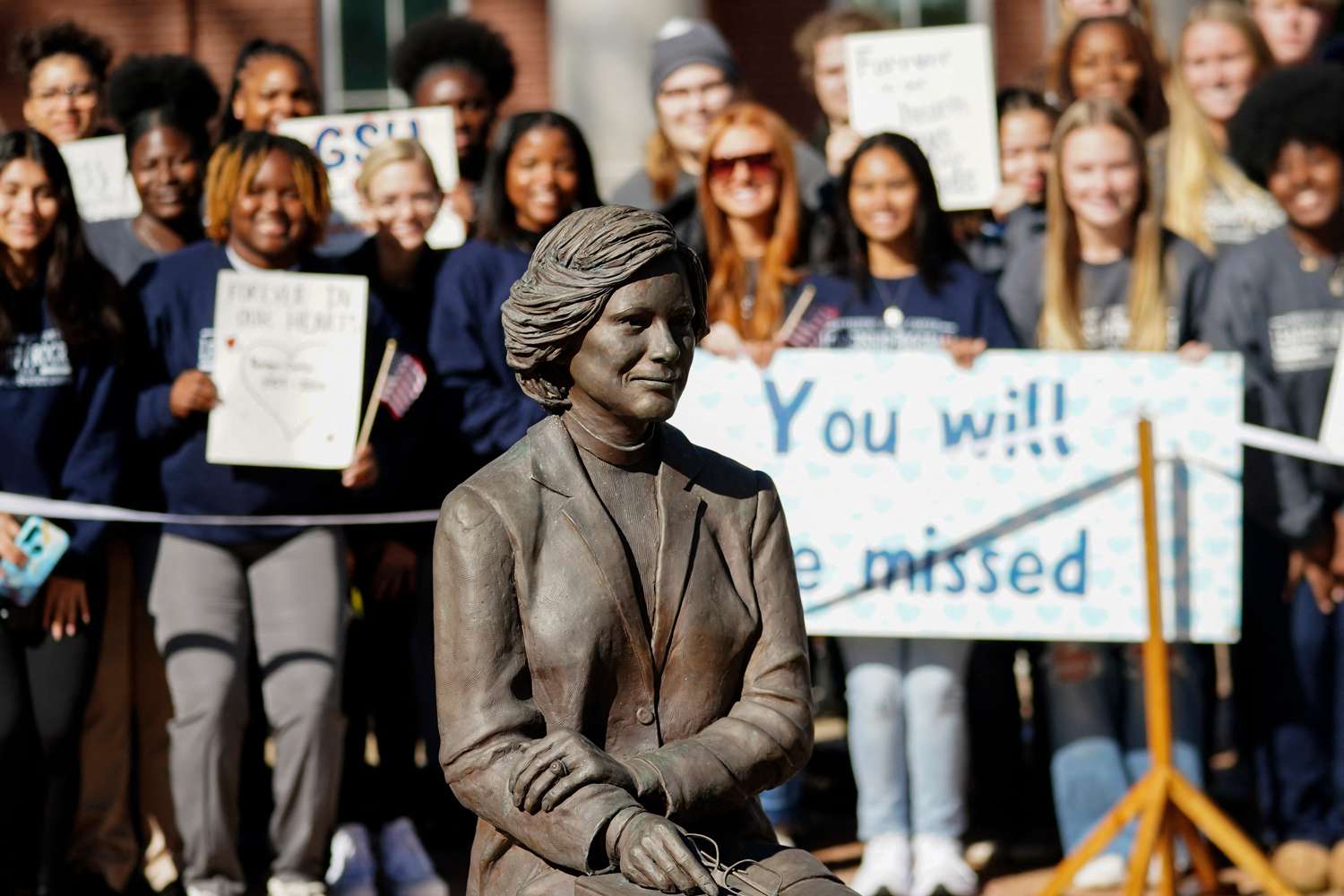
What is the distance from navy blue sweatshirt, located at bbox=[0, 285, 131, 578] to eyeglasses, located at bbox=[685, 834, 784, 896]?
3.61 metres

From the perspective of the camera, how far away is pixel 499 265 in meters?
7.30

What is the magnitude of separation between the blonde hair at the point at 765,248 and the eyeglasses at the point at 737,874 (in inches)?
148

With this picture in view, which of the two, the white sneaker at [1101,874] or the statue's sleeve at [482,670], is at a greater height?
the statue's sleeve at [482,670]

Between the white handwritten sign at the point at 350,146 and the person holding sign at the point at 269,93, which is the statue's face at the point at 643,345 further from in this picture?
the person holding sign at the point at 269,93

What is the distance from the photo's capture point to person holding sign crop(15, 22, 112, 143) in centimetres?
838

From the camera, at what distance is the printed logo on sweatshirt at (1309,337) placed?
7289 mm

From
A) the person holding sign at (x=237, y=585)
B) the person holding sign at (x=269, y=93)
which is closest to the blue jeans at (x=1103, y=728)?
the person holding sign at (x=237, y=585)

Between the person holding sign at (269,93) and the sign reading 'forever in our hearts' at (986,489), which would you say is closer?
the sign reading 'forever in our hearts' at (986,489)

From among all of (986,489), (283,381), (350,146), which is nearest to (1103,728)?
(986,489)

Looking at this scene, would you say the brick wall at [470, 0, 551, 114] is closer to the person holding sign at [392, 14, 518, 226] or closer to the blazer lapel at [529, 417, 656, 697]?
the person holding sign at [392, 14, 518, 226]

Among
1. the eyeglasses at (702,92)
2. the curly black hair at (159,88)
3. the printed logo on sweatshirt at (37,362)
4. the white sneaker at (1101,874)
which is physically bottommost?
the white sneaker at (1101,874)

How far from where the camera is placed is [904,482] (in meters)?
7.14

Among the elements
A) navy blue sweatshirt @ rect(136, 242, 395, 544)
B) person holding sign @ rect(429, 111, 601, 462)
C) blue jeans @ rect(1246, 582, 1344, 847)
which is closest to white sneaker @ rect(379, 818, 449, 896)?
navy blue sweatshirt @ rect(136, 242, 395, 544)

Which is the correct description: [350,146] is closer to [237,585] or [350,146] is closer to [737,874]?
[237,585]
